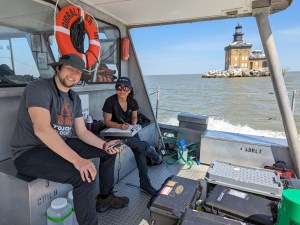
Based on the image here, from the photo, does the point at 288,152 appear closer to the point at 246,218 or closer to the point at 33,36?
the point at 246,218

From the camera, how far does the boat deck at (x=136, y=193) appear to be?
5.69 feet

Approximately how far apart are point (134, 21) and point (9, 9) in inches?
64.1

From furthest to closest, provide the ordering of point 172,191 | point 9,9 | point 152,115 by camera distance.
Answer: point 152,115 < point 9,9 < point 172,191

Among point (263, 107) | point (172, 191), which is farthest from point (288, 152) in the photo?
point (263, 107)

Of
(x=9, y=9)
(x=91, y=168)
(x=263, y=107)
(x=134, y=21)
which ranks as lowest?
(x=263, y=107)

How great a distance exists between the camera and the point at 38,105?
50.3 inches

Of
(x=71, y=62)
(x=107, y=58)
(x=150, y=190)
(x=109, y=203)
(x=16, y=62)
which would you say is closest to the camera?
(x=71, y=62)

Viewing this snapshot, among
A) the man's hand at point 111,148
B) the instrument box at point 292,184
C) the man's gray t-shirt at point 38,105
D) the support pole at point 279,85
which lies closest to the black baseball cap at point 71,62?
the man's gray t-shirt at point 38,105

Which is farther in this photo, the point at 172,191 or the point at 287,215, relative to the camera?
the point at 172,191

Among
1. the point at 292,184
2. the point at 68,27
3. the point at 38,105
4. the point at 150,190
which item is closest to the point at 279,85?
the point at 292,184

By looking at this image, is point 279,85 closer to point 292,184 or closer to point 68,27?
point 292,184

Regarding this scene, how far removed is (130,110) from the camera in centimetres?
241

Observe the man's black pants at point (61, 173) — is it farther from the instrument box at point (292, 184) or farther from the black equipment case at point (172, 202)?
the instrument box at point (292, 184)

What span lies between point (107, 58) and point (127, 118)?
37.5 inches
